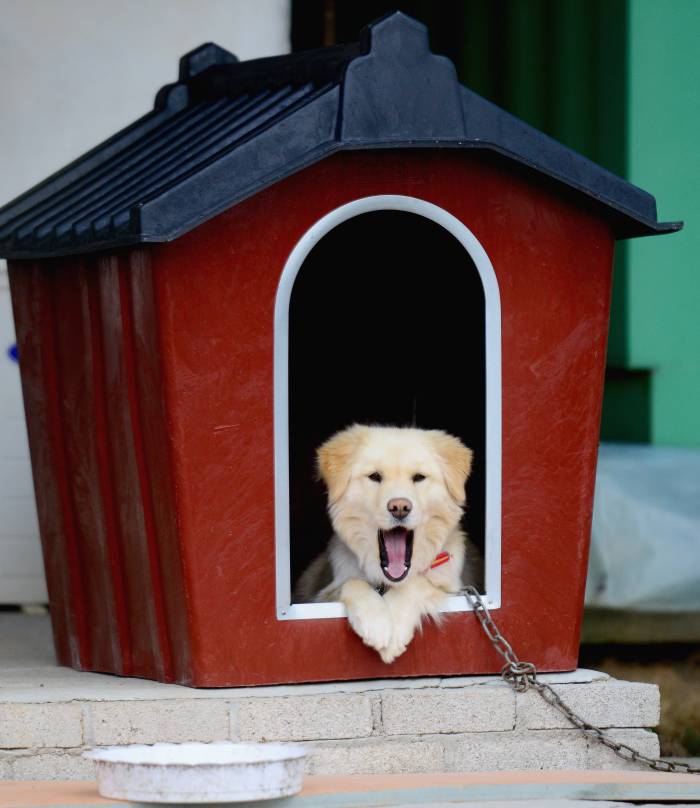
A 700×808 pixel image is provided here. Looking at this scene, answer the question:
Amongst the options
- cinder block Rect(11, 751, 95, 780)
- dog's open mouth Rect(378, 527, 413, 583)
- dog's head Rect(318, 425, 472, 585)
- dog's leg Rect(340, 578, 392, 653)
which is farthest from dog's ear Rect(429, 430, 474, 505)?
cinder block Rect(11, 751, 95, 780)

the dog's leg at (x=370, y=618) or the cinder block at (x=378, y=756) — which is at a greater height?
the dog's leg at (x=370, y=618)

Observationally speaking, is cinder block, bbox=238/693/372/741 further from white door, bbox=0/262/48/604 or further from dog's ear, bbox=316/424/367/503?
white door, bbox=0/262/48/604

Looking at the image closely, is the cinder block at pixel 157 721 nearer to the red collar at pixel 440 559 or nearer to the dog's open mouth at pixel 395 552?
the dog's open mouth at pixel 395 552

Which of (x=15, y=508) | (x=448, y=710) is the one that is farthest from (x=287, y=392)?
(x=15, y=508)

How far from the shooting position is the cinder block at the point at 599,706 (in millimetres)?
4613

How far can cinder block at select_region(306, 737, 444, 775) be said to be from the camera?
14.6 ft

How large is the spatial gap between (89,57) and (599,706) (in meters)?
3.85

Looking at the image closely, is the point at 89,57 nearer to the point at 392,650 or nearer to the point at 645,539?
the point at 645,539

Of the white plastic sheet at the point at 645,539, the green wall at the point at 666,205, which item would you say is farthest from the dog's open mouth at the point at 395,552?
the green wall at the point at 666,205

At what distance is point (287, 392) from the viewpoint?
459 cm

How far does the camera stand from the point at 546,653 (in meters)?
4.78

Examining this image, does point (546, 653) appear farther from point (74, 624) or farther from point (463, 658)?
point (74, 624)

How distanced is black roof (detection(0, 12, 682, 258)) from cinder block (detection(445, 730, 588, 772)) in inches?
64.6

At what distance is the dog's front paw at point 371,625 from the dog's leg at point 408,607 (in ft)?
0.08
